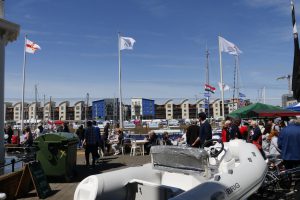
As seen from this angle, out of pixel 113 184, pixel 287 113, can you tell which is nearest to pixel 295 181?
pixel 113 184

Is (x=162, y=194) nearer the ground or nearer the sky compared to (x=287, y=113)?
nearer the ground

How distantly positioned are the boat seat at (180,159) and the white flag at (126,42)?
82.3ft

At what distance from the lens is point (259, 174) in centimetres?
699

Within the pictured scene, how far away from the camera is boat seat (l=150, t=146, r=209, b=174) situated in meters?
6.47

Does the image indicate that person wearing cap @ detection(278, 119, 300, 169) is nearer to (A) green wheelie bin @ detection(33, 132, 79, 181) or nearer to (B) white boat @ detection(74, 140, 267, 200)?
(B) white boat @ detection(74, 140, 267, 200)

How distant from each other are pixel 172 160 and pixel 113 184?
4.18 ft

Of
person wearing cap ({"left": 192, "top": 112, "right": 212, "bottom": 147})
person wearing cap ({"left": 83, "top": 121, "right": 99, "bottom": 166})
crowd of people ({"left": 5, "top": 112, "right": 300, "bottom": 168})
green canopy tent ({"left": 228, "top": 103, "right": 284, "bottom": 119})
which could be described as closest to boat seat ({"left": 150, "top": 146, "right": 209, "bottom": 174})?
crowd of people ({"left": 5, "top": 112, "right": 300, "bottom": 168})

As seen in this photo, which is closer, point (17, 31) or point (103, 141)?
point (17, 31)

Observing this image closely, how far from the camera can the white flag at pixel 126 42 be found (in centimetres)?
3140

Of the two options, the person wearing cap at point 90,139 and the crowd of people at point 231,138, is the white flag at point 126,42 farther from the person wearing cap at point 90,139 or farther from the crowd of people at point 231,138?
the person wearing cap at point 90,139

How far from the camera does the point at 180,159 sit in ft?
22.0

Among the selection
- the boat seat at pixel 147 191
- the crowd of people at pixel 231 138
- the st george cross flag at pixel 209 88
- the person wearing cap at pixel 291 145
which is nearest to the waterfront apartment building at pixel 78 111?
the st george cross flag at pixel 209 88

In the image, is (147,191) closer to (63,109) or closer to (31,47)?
(31,47)

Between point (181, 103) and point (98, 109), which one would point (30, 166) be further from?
point (181, 103)
